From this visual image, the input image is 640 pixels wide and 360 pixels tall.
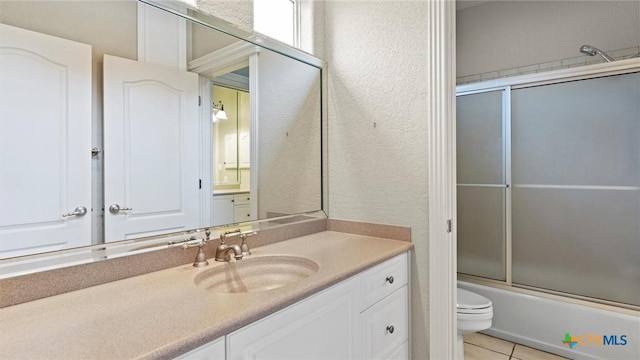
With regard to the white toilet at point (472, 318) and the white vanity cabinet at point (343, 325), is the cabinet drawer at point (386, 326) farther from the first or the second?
the white toilet at point (472, 318)

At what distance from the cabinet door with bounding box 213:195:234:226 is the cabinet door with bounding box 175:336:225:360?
689mm

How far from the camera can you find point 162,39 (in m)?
1.22

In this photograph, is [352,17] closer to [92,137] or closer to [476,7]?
[92,137]

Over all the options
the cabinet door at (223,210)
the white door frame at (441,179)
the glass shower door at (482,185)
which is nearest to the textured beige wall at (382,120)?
the white door frame at (441,179)

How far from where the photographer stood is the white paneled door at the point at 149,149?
1.10 m

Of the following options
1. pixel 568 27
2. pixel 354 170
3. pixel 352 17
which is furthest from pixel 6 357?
pixel 568 27

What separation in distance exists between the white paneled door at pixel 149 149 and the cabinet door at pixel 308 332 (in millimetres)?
590

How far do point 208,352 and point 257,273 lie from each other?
1.98 ft

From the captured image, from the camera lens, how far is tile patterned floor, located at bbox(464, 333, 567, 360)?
2.11m

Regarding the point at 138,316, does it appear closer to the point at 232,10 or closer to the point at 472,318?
the point at 232,10

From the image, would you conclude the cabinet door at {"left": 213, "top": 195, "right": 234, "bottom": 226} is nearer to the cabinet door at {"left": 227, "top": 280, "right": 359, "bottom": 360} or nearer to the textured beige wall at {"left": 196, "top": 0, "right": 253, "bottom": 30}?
the cabinet door at {"left": 227, "top": 280, "right": 359, "bottom": 360}

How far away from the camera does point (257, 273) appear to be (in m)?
1.36

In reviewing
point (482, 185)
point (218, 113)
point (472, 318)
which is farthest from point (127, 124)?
point (482, 185)

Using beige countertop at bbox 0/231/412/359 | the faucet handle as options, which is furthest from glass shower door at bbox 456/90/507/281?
the faucet handle
